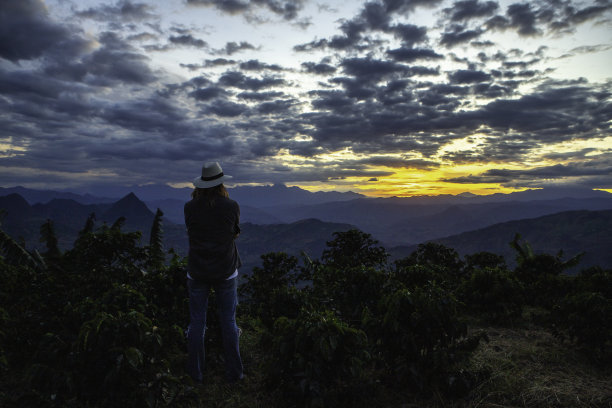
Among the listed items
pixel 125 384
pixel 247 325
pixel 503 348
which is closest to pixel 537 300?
pixel 503 348

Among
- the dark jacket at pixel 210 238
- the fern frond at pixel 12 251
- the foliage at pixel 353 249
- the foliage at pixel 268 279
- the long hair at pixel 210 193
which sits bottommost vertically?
the fern frond at pixel 12 251

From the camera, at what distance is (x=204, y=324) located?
452 cm

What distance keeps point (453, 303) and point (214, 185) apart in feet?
11.4

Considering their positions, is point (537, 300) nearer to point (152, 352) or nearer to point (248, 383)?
point (248, 383)

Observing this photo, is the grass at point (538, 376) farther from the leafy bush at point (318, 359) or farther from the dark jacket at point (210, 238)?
the dark jacket at point (210, 238)

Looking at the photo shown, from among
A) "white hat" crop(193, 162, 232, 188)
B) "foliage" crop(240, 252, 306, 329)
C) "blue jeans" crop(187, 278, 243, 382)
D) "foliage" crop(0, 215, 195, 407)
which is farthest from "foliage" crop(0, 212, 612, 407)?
"white hat" crop(193, 162, 232, 188)

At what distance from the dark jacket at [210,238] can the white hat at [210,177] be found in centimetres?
21

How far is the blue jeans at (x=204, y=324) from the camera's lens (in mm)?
4430

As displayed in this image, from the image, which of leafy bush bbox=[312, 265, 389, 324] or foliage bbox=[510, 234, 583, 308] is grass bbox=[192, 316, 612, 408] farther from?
foliage bbox=[510, 234, 583, 308]

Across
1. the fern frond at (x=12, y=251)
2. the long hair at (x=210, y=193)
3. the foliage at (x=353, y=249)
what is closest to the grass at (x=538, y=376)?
the foliage at (x=353, y=249)

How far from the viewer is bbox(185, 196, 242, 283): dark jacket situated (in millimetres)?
4273

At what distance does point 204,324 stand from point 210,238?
1258mm

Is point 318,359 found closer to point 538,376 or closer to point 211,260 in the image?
point 211,260

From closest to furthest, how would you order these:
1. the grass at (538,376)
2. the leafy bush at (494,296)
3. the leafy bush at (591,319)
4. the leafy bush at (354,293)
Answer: the grass at (538,376) → the leafy bush at (591,319) → the leafy bush at (354,293) → the leafy bush at (494,296)
